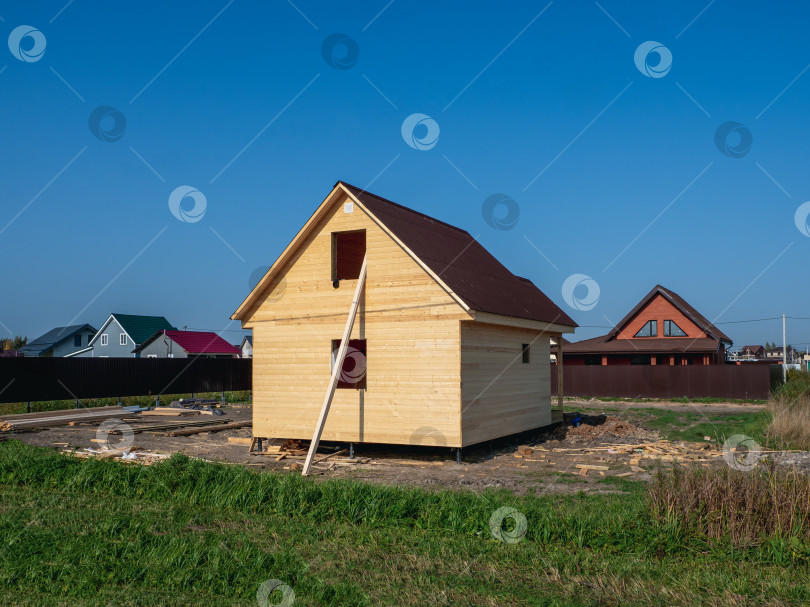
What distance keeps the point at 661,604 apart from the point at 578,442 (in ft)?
42.2

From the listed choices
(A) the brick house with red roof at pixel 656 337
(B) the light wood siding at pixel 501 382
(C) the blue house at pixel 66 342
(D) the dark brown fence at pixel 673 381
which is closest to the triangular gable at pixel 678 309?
(A) the brick house with red roof at pixel 656 337

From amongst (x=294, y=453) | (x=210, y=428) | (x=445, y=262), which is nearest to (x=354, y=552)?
(x=294, y=453)

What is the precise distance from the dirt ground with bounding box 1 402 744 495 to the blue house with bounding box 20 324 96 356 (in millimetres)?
52795

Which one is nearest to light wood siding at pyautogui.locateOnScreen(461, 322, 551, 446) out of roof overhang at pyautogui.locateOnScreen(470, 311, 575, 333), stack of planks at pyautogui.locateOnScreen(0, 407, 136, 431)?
roof overhang at pyautogui.locateOnScreen(470, 311, 575, 333)

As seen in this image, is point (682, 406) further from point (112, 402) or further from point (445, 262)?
point (112, 402)

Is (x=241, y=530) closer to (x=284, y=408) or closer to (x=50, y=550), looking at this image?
(x=50, y=550)

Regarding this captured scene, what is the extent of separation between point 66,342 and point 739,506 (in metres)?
73.1

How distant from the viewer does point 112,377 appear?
30719 millimetres

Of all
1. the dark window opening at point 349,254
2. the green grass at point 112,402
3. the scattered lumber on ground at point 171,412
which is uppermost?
the dark window opening at point 349,254

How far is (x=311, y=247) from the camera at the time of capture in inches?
644

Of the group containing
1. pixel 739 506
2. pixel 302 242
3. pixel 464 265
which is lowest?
pixel 739 506

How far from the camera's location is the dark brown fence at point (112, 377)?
26719 millimetres

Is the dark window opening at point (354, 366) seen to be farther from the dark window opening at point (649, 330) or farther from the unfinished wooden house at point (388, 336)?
the dark window opening at point (649, 330)

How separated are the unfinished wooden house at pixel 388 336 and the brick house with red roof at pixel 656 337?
28.9 m
